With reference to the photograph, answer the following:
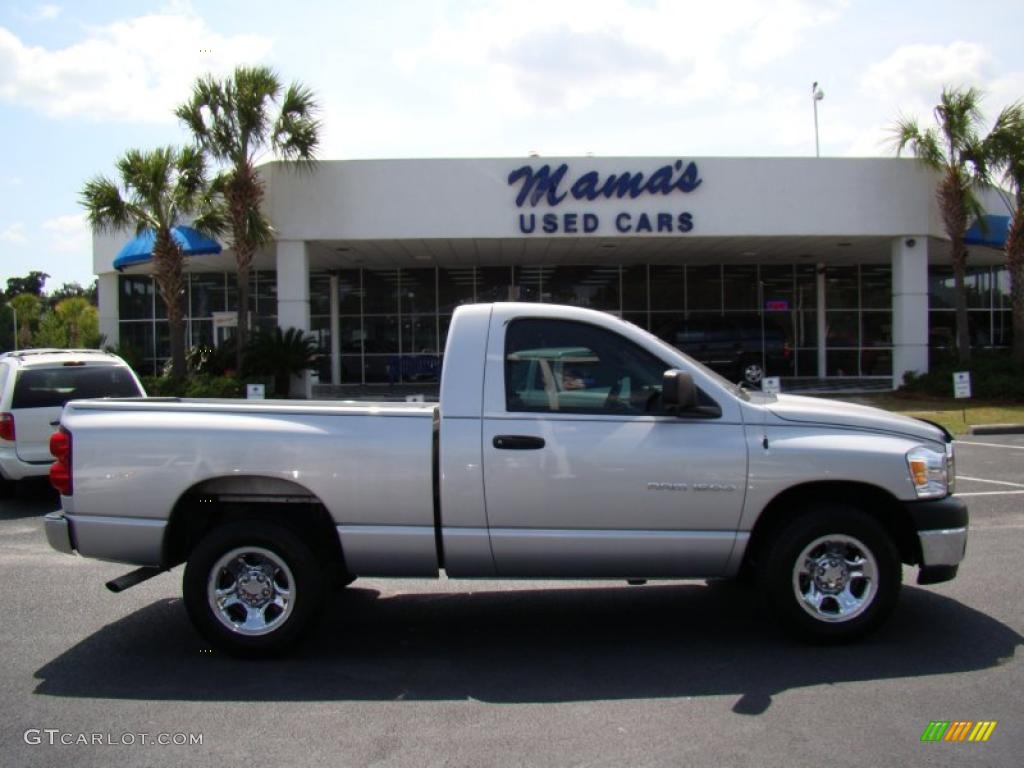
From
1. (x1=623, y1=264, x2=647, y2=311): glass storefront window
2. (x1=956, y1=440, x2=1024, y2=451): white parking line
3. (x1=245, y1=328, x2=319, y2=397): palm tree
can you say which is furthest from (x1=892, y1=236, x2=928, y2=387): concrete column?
(x1=245, y1=328, x2=319, y2=397): palm tree

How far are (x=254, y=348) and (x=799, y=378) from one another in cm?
1734

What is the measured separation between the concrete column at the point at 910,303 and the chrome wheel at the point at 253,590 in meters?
20.8

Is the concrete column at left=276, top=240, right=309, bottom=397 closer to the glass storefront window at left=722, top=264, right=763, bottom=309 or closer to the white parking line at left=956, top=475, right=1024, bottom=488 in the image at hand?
the glass storefront window at left=722, top=264, right=763, bottom=309

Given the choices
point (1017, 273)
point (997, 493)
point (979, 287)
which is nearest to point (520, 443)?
point (997, 493)

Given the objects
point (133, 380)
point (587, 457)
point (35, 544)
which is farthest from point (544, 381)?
point (133, 380)

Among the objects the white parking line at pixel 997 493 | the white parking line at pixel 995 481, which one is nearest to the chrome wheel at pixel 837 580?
the white parking line at pixel 997 493

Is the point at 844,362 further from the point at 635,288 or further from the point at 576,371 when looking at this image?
the point at 576,371

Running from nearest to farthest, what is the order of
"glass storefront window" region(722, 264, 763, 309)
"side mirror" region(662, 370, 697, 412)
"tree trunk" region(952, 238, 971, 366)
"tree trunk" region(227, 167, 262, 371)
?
"side mirror" region(662, 370, 697, 412), "tree trunk" region(227, 167, 262, 371), "tree trunk" region(952, 238, 971, 366), "glass storefront window" region(722, 264, 763, 309)

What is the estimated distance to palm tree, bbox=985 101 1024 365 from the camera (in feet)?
69.9

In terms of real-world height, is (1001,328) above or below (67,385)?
above

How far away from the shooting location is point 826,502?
17.7 feet

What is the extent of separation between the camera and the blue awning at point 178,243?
22172 mm

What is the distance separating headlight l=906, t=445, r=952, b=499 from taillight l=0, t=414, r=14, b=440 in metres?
9.53
